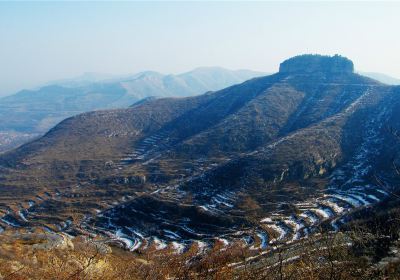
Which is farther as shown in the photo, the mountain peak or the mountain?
the mountain peak

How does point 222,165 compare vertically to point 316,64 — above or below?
below

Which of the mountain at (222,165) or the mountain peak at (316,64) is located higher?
the mountain peak at (316,64)

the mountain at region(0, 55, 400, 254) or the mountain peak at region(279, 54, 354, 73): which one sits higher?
the mountain peak at region(279, 54, 354, 73)

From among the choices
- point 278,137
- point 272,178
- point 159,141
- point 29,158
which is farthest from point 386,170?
point 29,158

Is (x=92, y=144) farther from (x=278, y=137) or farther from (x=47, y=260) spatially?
(x=47, y=260)
